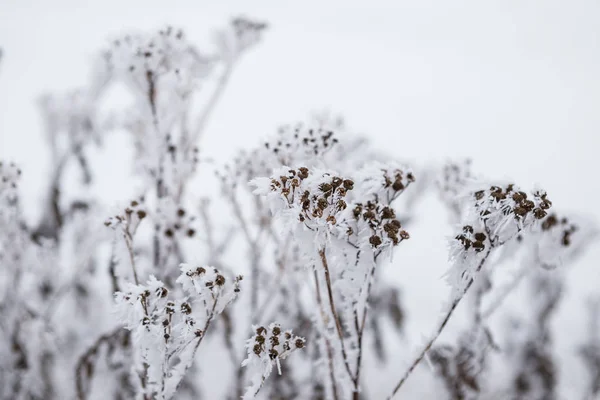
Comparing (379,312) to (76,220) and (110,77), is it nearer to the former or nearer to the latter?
(76,220)

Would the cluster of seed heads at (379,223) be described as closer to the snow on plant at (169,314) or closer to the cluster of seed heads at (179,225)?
the snow on plant at (169,314)

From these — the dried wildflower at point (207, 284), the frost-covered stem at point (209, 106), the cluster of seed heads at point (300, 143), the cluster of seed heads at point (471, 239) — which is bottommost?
the cluster of seed heads at point (471, 239)

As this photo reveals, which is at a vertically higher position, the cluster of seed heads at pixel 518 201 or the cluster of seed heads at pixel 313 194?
the cluster of seed heads at pixel 313 194

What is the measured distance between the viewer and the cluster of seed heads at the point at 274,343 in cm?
161

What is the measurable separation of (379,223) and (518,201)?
566 millimetres

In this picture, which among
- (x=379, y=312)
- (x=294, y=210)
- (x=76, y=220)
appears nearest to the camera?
(x=294, y=210)

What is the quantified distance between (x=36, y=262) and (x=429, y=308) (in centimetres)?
1080

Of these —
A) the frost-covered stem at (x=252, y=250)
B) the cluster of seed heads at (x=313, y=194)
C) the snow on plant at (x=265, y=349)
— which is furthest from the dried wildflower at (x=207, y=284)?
the frost-covered stem at (x=252, y=250)

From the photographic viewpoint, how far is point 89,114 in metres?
4.36

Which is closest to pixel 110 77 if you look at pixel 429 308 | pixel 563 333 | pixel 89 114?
pixel 89 114

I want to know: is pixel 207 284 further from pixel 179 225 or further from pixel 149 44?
pixel 149 44

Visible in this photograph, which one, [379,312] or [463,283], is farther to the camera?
[379,312]

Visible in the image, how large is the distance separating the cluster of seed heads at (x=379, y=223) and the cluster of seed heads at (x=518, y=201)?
38cm

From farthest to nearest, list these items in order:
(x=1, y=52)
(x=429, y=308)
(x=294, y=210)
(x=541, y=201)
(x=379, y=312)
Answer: (x=429, y=308), (x=379, y=312), (x=1, y=52), (x=541, y=201), (x=294, y=210)
